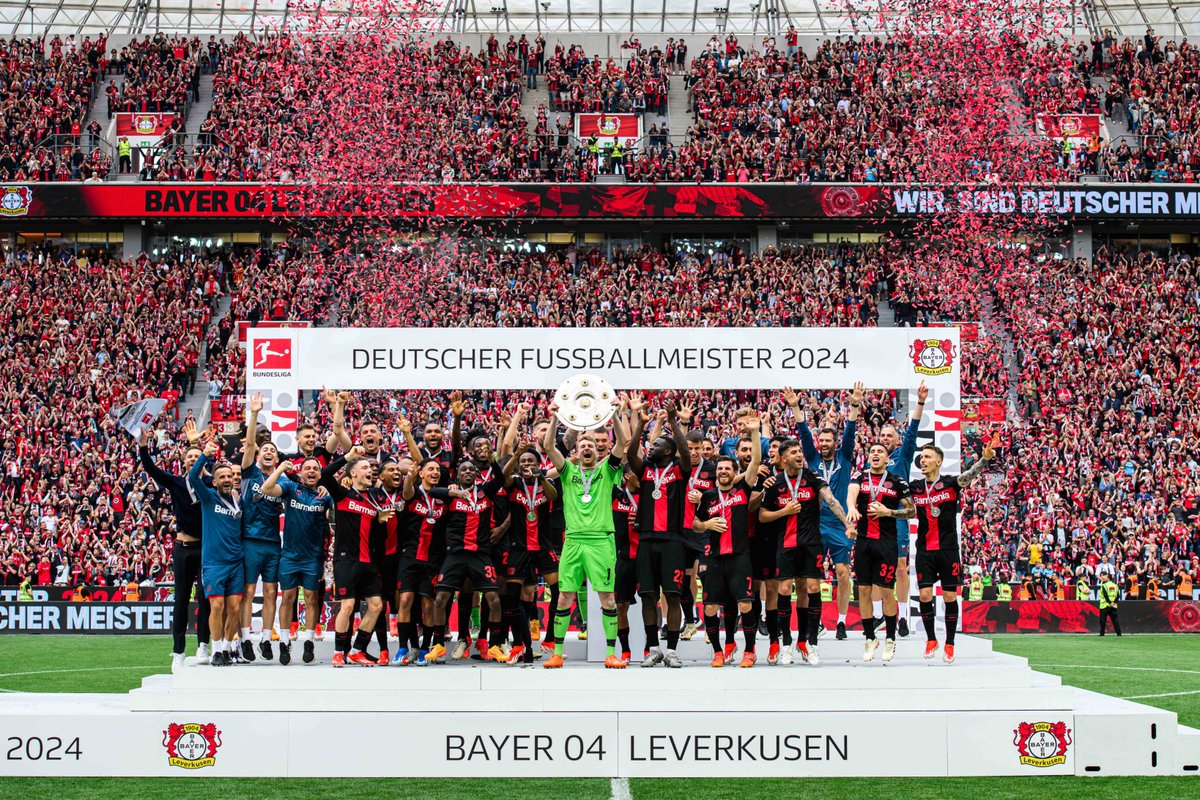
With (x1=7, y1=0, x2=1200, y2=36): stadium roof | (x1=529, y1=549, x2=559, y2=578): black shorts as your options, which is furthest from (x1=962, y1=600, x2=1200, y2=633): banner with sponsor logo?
(x1=7, y1=0, x2=1200, y2=36): stadium roof

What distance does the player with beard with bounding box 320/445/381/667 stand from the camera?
43.1 feet

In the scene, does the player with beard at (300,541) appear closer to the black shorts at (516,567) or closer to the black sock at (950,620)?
the black shorts at (516,567)

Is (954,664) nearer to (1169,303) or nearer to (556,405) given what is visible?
(556,405)

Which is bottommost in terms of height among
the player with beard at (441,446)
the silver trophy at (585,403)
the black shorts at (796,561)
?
the black shorts at (796,561)

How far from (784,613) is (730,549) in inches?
49.2

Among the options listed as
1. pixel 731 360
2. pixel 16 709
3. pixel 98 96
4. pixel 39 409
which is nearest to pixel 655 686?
pixel 731 360

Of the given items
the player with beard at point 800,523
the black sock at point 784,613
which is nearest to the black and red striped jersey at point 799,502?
the player with beard at point 800,523

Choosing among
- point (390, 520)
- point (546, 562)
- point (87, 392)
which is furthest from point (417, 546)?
point (87, 392)

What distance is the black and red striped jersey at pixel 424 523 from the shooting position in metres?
13.2

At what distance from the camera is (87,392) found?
113 feet

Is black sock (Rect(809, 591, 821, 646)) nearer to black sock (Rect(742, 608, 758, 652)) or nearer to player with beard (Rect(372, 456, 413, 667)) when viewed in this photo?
black sock (Rect(742, 608, 758, 652))

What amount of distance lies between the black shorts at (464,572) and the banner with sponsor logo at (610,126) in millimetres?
33155

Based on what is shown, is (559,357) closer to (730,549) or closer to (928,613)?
(730,549)

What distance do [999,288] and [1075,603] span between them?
13.9m
